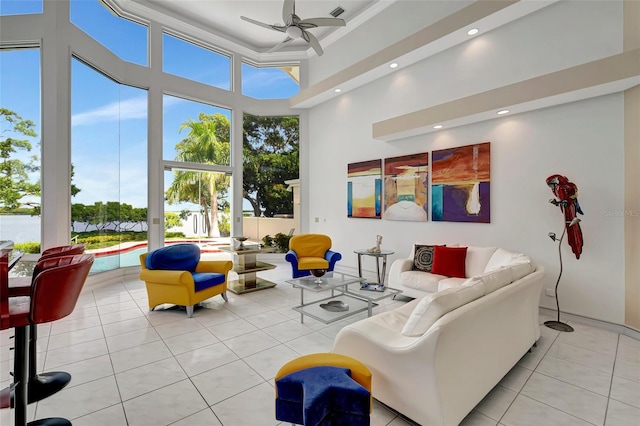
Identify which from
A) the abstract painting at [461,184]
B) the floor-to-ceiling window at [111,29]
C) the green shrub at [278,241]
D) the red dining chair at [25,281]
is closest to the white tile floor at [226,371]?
the red dining chair at [25,281]

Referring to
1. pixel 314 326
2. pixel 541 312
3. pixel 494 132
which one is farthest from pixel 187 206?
pixel 541 312

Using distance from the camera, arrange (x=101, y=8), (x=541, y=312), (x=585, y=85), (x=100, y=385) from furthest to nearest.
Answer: (x=101, y=8)
(x=541, y=312)
(x=585, y=85)
(x=100, y=385)

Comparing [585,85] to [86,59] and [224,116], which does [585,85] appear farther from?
[86,59]

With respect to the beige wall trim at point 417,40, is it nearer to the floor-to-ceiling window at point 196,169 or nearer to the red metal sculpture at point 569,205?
the red metal sculpture at point 569,205

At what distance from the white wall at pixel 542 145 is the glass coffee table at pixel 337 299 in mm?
2010

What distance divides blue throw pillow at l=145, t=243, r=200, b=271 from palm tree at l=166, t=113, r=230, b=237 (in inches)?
99.7

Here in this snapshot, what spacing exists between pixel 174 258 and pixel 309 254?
246cm

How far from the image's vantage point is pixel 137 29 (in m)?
6.00

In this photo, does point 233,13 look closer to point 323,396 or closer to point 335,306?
point 335,306

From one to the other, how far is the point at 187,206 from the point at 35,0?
4005 mm

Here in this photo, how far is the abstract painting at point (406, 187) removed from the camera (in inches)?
203

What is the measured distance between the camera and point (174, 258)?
165 inches

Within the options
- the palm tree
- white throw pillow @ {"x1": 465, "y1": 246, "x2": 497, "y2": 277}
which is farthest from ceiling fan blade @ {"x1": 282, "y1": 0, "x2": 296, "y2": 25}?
white throw pillow @ {"x1": 465, "y1": 246, "x2": 497, "y2": 277}

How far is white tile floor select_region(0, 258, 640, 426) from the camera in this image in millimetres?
2033
